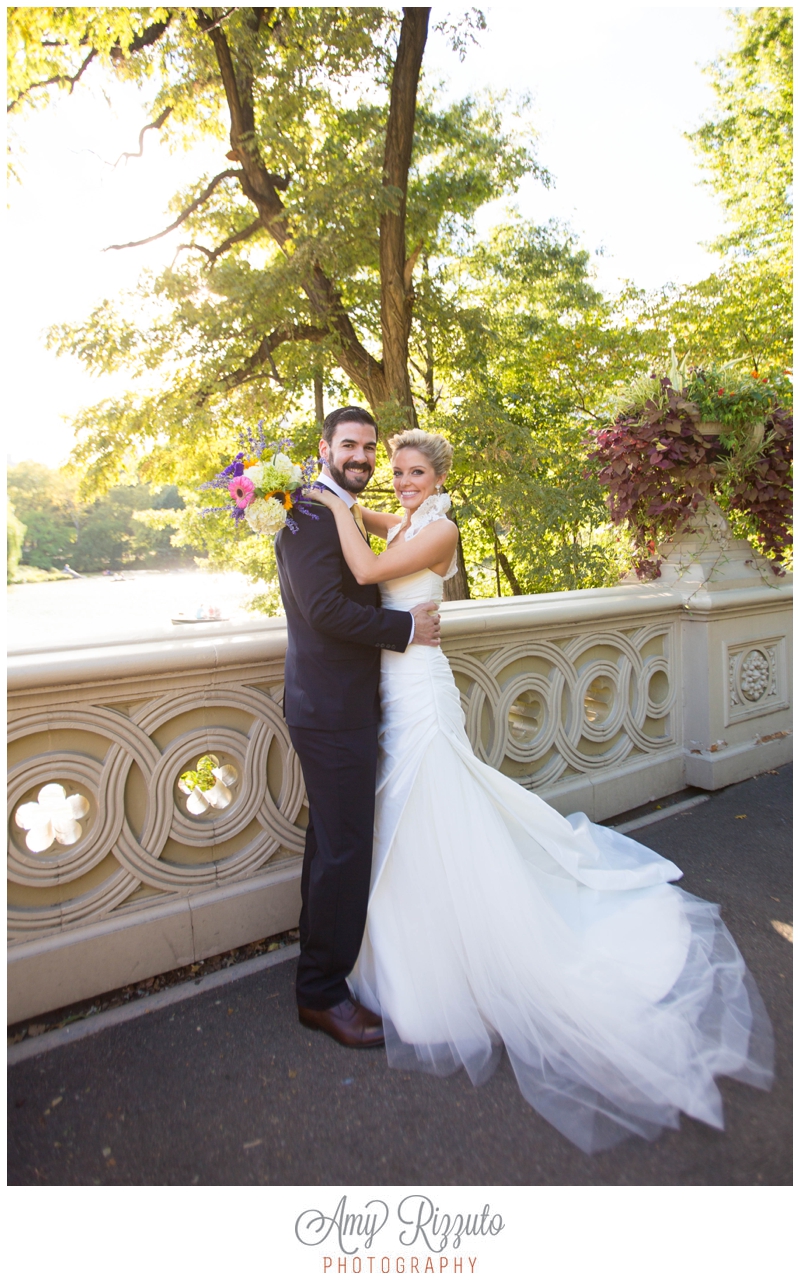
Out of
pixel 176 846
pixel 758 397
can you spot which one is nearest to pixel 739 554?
pixel 758 397

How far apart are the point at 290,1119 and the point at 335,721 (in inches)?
47.1

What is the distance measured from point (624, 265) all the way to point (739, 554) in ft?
32.2

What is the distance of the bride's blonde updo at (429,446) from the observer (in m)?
2.84

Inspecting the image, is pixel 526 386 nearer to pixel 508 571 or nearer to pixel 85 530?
pixel 508 571

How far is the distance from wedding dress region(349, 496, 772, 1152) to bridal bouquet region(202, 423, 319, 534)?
54 centimetres

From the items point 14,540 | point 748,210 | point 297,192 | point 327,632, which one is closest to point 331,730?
point 327,632

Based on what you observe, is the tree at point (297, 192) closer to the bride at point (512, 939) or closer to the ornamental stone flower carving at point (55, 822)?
the bride at point (512, 939)

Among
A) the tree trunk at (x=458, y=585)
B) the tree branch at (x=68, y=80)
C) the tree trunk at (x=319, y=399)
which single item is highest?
the tree branch at (x=68, y=80)

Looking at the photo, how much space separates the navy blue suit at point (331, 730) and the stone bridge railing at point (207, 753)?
53 cm

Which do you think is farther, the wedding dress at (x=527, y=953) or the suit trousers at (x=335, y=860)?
the suit trousers at (x=335, y=860)

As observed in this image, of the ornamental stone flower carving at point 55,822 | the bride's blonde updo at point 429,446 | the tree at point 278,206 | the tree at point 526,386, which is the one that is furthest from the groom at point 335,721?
the tree at point 526,386

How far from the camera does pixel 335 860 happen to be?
2480 mm

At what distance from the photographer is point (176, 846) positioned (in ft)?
9.53

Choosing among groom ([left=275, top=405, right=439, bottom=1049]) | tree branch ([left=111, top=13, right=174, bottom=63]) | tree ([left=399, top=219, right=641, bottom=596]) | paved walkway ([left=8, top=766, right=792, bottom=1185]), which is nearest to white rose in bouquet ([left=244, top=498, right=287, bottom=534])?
groom ([left=275, top=405, right=439, bottom=1049])
